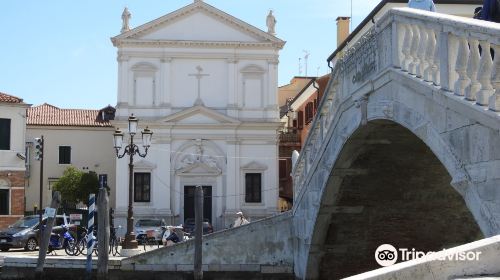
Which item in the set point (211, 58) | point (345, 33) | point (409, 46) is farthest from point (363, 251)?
point (211, 58)

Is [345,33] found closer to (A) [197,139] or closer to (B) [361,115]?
(A) [197,139]

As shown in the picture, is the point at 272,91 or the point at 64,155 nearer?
the point at 272,91

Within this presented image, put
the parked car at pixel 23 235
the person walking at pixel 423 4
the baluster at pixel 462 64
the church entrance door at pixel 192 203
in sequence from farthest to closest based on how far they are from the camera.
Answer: the church entrance door at pixel 192 203 < the parked car at pixel 23 235 < the person walking at pixel 423 4 < the baluster at pixel 462 64

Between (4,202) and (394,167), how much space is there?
25.3m

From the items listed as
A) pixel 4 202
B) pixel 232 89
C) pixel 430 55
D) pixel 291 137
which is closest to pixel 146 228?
pixel 4 202

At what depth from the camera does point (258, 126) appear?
38312mm

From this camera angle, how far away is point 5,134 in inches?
1345

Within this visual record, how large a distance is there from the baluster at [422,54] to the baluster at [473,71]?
1.27 meters

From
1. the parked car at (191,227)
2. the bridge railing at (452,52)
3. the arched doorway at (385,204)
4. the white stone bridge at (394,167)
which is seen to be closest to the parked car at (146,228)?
the parked car at (191,227)

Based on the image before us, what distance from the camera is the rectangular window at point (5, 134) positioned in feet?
112

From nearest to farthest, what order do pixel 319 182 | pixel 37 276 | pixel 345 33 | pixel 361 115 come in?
pixel 361 115, pixel 319 182, pixel 37 276, pixel 345 33

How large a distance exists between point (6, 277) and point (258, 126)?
2095 centimetres

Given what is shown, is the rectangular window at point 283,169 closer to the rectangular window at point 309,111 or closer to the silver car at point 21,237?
the rectangular window at point 309,111

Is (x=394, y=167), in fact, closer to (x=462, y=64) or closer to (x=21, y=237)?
(x=462, y=64)
